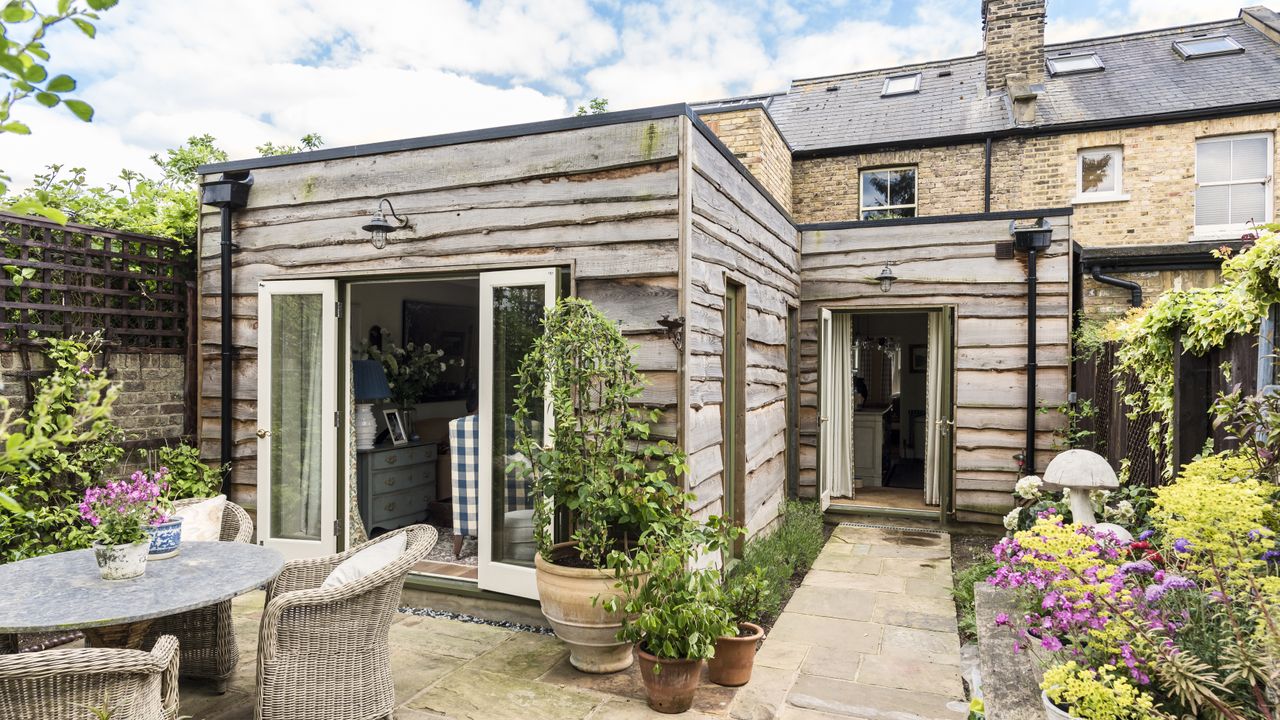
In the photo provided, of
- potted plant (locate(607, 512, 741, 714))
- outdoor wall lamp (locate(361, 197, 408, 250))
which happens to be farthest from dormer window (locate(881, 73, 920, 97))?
potted plant (locate(607, 512, 741, 714))

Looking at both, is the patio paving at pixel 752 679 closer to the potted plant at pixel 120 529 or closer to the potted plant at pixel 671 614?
the potted plant at pixel 671 614

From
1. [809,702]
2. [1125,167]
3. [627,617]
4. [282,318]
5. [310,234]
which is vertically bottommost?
[809,702]

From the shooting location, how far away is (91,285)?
4773mm

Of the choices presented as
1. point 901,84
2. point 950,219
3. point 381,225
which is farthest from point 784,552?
point 901,84

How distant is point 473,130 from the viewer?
4.37 meters

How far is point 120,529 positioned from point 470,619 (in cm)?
210

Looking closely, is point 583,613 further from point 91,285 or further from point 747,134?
point 747,134

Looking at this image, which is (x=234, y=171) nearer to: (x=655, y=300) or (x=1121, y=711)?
(x=655, y=300)

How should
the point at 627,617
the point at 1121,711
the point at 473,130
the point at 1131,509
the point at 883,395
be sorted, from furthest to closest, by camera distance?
1. the point at 883,395
2. the point at 473,130
3. the point at 1131,509
4. the point at 627,617
5. the point at 1121,711

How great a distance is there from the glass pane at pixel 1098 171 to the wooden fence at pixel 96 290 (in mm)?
11208

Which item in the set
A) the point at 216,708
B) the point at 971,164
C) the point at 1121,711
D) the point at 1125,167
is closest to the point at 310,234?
the point at 216,708

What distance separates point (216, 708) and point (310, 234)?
285 cm

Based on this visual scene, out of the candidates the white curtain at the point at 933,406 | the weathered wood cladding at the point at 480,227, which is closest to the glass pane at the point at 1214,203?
the white curtain at the point at 933,406

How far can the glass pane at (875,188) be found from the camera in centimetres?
1141
